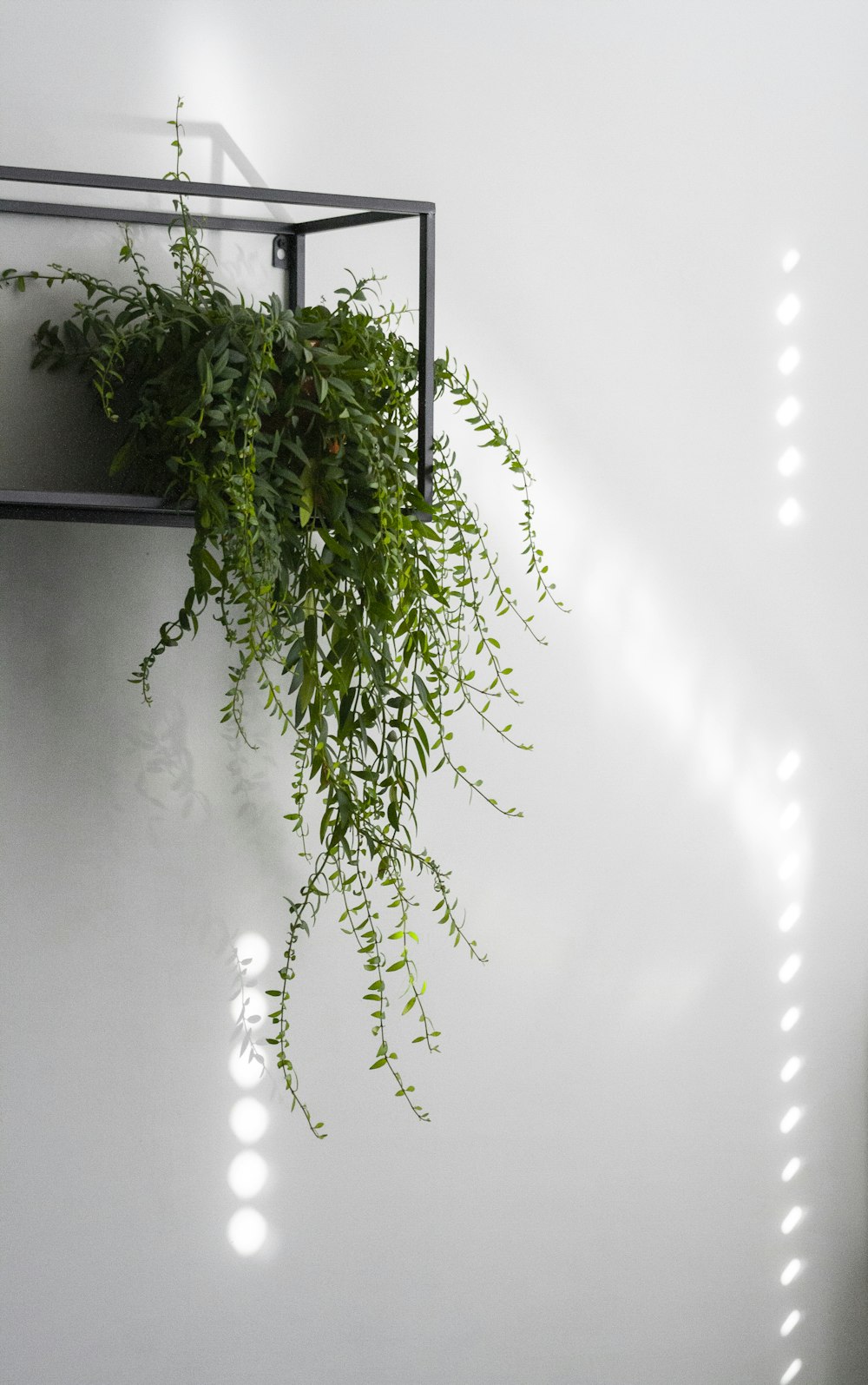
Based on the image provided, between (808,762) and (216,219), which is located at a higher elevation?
(216,219)

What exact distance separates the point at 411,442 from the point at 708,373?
53 cm

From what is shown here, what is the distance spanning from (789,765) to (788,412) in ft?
1.51

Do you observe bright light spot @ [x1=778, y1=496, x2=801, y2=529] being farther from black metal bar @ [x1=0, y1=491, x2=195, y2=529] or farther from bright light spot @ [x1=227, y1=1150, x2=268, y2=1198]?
bright light spot @ [x1=227, y1=1150, x2=268, y2=1198]

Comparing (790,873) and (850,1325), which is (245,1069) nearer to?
(790,873)

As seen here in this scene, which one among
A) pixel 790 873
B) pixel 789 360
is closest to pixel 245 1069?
pixel 790 873

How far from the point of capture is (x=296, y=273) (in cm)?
147

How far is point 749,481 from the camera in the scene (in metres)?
1.73

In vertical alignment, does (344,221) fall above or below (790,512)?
above

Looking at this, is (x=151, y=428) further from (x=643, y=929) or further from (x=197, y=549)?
(x=643, y=929)

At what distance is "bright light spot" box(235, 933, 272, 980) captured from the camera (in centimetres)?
149

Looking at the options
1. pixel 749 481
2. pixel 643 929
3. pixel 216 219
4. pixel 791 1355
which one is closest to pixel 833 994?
pixel 643 929

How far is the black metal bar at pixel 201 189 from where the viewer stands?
1.15 metres

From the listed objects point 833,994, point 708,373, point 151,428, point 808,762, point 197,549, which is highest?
point 708,373

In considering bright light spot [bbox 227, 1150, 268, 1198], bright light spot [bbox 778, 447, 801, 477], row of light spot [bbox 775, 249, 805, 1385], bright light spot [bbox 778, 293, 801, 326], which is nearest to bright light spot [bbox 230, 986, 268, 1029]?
bright light spot [bbox 227, 1150, 268, 1198]
